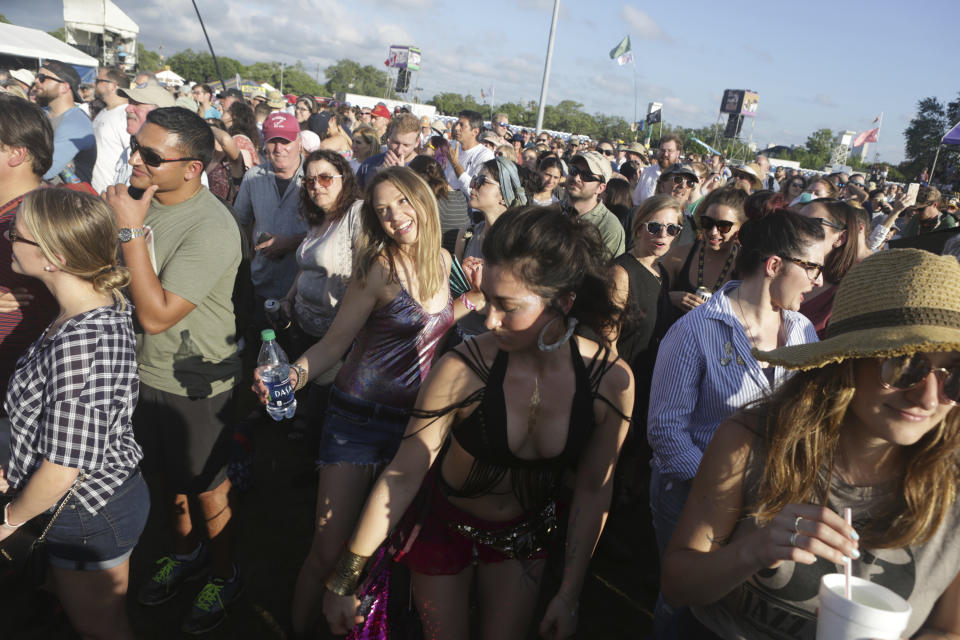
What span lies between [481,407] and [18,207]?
2.02 m

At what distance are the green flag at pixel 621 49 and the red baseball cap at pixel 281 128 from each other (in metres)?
22.9

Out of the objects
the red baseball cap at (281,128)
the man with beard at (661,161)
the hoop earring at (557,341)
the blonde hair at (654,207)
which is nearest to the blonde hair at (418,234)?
the hoop earring at (557,341)

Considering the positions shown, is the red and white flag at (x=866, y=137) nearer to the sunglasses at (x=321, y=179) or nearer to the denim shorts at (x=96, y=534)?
the sunglasses at (x=321, y=179)

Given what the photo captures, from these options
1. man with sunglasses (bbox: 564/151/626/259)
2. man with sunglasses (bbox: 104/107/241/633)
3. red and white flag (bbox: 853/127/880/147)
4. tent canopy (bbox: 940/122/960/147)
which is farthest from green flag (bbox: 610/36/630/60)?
man with sunglasses (bbox: 104/107/241/633)

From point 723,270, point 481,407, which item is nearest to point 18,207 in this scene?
point 481,407

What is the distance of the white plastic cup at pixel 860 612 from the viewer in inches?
42.7

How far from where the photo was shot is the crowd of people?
55.6 inches

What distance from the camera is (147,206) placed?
8.13ft

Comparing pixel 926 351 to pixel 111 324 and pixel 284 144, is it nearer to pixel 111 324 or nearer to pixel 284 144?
pixel 111 324

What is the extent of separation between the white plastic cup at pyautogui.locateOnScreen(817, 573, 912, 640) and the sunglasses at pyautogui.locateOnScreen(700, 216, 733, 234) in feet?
9.85

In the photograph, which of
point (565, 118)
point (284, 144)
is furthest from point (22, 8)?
point (565, 118)

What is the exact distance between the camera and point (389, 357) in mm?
2730

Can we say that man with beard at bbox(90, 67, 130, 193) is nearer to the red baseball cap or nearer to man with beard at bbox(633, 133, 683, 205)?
the red baseball cap

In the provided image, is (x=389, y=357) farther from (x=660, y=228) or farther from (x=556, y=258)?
(x=660, y=228)
